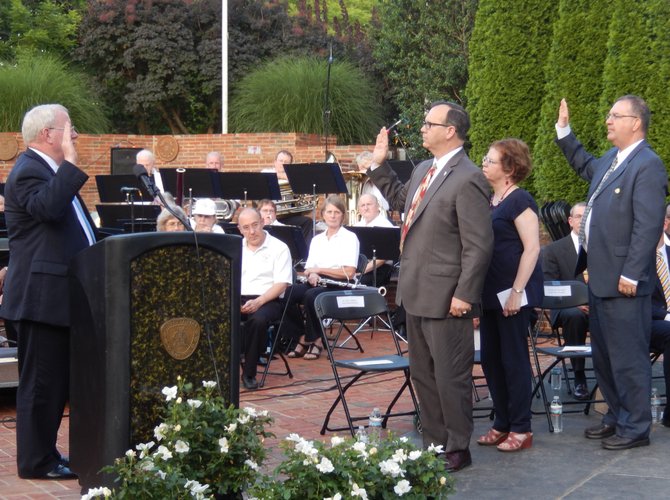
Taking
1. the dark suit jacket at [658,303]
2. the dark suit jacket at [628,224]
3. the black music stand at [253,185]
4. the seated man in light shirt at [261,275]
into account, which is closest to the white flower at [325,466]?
the dark suit jacket at [628,224]

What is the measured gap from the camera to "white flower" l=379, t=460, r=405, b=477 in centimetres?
413

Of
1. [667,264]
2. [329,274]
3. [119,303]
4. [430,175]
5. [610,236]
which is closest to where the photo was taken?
[119,303]

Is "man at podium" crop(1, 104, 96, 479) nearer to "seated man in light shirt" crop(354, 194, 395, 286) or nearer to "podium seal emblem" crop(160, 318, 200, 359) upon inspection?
"podium seal emblem" crop(160, 318, 200, 359)

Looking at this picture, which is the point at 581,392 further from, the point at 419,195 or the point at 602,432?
the point at 419,195

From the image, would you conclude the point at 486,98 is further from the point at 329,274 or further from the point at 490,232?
the point at 490,232

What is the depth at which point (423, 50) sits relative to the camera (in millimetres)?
20609

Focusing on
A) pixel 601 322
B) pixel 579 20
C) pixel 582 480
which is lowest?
pixel 582 480

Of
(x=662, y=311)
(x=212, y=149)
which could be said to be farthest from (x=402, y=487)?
(x=212, y=149)

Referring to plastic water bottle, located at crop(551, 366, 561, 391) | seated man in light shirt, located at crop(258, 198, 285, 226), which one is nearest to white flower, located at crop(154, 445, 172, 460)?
plastic water bottle, located at crop(551, 366, 561, 391)

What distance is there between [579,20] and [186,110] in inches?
514

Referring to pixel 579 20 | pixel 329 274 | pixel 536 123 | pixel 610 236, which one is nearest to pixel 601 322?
pixel 610 236

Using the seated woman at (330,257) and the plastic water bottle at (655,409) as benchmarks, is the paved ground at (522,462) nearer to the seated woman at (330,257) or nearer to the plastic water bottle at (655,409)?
the plastic water bottle at (655,409)

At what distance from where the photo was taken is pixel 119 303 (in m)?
4.66

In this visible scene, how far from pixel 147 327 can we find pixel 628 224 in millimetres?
2994
